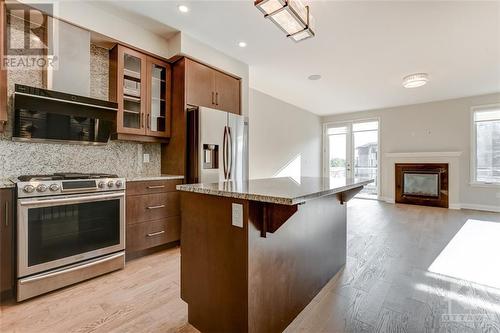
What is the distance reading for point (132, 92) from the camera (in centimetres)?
283

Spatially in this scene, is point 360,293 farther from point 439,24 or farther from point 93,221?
point 439,24

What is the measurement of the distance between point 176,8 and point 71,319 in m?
2.90

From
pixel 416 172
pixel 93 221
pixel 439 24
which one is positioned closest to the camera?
pixel 93 221

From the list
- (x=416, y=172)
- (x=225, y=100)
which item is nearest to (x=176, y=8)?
(x=225, y=100)

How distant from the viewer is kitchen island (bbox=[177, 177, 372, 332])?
125cm

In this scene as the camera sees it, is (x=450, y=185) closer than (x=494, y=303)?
No

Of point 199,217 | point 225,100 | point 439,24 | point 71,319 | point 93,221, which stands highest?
point 439,24

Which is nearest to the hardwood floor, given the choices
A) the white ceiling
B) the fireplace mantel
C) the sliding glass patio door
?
the white ceiling

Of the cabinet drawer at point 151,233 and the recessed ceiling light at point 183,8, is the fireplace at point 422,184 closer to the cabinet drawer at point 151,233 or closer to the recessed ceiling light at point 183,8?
the cabinet drawer at point 151,233

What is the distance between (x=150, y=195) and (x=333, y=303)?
2132 millimetres

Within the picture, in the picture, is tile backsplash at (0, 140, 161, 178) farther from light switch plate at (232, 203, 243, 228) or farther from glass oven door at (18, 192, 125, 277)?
light switch plate at (232, 203, 243, 228)

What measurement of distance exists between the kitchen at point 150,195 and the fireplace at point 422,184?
308cm

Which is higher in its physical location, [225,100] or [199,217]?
[225,100]

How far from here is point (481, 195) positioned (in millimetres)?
5285
